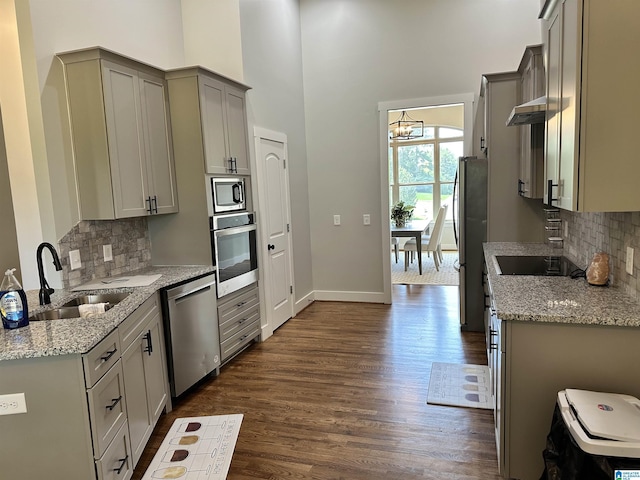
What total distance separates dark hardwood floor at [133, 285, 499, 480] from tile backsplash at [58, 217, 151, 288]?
1.11 m

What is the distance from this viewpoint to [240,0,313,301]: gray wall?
13.5ft

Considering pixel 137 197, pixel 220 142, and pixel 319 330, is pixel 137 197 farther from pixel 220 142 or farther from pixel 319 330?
pixel 319 330

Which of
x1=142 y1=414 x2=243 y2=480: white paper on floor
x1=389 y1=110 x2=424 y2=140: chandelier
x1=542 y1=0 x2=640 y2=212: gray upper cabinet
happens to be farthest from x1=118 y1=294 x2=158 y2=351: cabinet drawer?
x1=389 y1=110 x2=424 y2=140: chandelier

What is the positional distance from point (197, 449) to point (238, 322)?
54.7 inches

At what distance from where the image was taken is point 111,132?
111 inches

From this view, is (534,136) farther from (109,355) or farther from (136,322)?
(109,355)

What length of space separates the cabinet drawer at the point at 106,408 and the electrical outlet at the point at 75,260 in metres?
1.08

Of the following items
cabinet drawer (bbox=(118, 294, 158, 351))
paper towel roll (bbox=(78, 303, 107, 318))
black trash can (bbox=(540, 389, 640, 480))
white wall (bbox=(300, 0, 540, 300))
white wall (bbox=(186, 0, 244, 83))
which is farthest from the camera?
white wall (bbox=(300, 0, 540, 300))

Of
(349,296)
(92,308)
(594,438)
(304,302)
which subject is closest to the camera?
(594,438)

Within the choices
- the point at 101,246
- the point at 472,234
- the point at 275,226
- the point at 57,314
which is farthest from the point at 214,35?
the point at 472,234

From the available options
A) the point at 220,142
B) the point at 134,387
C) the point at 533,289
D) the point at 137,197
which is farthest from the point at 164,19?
the point at 533,289

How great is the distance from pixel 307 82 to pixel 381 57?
97 centimetres

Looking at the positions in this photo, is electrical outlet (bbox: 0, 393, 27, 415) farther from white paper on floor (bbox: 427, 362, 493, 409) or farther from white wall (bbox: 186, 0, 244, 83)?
white wall (bbox: 186, 0, 244, 83)

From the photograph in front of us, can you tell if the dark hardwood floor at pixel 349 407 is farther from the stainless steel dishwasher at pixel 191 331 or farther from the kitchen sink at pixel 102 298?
the kitchen sink at pixel 102 298
